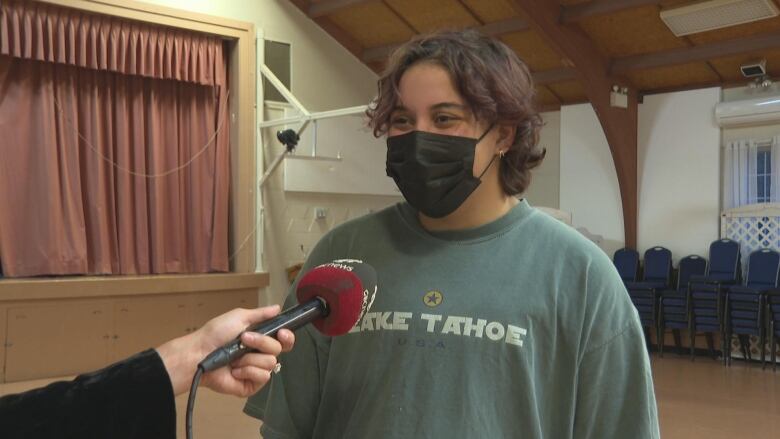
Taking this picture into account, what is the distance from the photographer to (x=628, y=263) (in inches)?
287

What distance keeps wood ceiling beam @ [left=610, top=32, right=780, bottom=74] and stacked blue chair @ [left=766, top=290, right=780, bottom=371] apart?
2.17 metres

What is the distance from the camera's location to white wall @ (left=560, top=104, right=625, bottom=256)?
25.5 feet

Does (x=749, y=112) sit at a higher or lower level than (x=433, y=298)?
higher

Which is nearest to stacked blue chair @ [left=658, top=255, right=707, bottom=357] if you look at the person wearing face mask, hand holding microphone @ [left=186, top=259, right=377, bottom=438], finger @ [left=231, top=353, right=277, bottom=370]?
the person wearing face mask

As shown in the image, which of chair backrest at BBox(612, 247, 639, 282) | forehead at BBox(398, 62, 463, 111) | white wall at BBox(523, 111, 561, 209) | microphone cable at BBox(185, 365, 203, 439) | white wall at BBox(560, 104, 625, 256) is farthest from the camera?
white wall at BBox(523, 111, 561, 209)

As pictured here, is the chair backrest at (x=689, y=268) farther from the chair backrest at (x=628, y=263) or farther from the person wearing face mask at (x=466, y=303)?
the person wearing face mask at (x=466, y=303)

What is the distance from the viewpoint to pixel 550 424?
1.09m

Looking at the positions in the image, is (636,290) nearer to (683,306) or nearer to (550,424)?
(683,306)

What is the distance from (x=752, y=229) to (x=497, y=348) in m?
6.59

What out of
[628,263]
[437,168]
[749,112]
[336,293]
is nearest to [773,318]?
[628,263]

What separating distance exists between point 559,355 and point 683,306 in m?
6.24

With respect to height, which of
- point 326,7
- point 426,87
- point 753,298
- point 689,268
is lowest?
point 753,298

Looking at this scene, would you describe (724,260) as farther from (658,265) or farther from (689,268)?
(658,265)

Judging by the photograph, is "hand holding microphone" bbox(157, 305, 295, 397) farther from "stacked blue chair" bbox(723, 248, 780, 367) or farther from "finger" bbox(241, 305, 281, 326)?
"stacked blue chair" bbox(723, 248, 780, 367)
